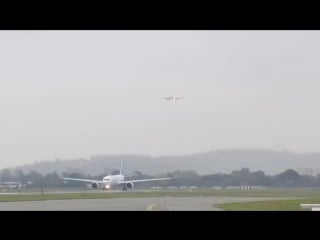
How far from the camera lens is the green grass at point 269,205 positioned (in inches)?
169

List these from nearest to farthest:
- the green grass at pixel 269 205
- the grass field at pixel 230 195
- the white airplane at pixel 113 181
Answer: the green grass at pixel 269 205
the grass field at pixel 230 195
the white airplane at pixel 113 181

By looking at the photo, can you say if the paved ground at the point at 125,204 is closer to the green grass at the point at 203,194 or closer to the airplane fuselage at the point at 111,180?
the green grass at the point at 203,194

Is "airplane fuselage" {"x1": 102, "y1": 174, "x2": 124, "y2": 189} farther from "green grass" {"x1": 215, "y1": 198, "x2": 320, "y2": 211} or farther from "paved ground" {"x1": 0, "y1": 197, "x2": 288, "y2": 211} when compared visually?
"green grass" {"x1": 215, "y1": 198, "x2": 320, "y2": 211}

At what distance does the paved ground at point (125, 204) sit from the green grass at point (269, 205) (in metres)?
0.05

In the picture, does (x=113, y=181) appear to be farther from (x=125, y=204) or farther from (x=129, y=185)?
(x=125, y=204)

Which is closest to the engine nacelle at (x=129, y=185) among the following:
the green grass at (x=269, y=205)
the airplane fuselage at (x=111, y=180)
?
the airplane fuselage at (x=111, y=180)

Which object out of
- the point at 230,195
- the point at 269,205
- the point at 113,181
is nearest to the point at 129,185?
the point at 113,181

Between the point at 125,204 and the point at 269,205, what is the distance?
1.24 metres

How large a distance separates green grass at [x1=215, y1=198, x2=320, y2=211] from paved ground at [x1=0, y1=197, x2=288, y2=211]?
5 centimetres

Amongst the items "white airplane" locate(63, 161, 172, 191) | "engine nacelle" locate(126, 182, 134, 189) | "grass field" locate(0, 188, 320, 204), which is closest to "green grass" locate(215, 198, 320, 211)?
"grass field" locate(0, 188, 320, 204)

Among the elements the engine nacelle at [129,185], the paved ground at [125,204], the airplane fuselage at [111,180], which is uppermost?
the airplane fuselage at [111,180]

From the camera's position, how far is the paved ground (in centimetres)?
432
